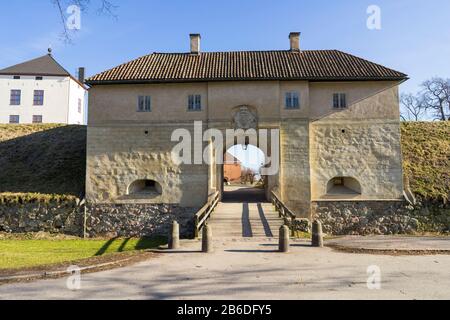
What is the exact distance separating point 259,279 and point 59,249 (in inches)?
400

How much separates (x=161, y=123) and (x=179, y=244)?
8931 millimetres

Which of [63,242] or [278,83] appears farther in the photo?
[278,83]

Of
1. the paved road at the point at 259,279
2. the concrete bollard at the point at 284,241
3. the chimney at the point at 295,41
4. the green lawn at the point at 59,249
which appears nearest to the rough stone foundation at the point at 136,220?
the green lawn at the point at 59,249

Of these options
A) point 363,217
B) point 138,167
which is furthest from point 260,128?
point 363,217

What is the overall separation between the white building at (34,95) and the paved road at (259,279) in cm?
3704

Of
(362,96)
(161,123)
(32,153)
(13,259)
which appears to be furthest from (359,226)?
(32,153)

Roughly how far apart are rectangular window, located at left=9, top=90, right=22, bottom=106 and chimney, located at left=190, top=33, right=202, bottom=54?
29156 millimetres

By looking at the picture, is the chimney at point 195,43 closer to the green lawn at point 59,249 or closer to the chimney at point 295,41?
the chimney at point 295,41

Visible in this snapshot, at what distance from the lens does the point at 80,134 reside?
75.6 ft

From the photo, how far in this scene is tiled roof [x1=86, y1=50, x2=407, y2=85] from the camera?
18034mm

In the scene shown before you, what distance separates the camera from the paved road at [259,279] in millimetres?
6121

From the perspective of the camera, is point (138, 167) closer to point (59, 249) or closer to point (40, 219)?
point (40, 219)
